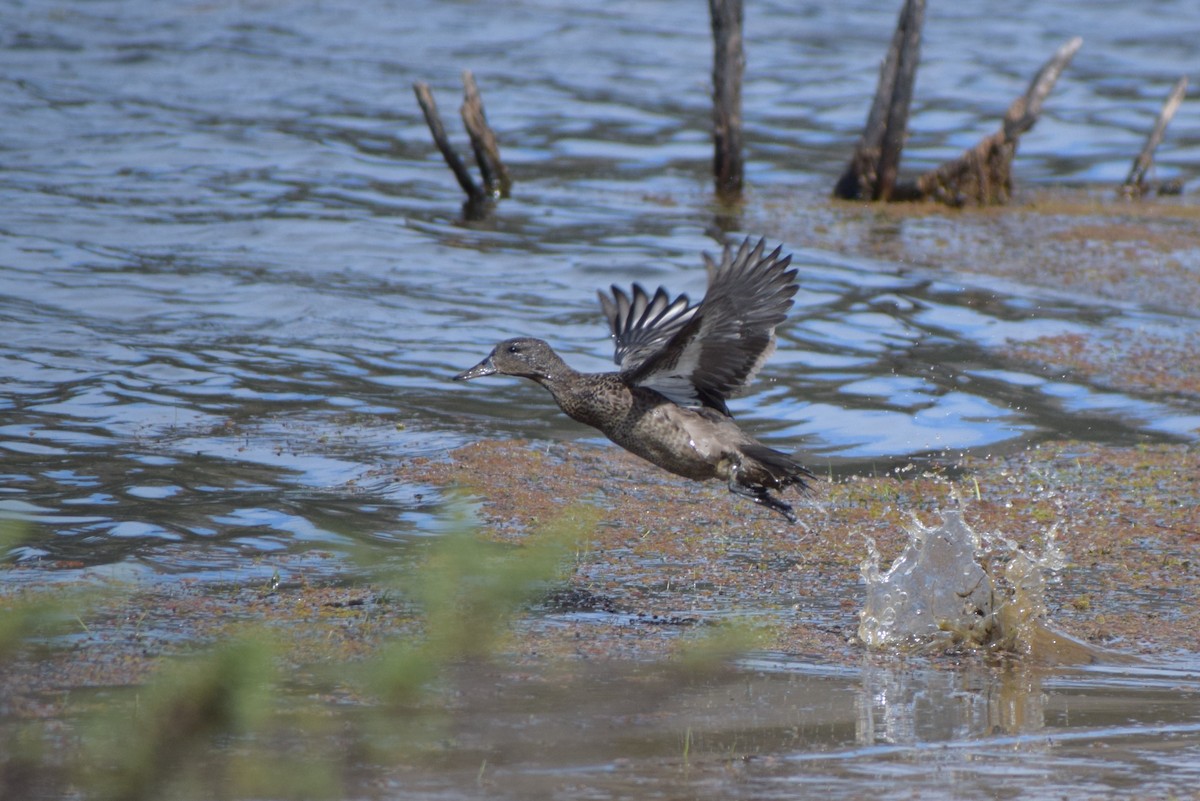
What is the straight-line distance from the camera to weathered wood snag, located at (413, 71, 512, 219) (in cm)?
1479

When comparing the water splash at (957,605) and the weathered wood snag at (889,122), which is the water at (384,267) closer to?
the water splash at (957,605)

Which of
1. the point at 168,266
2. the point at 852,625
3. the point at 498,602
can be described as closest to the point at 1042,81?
the point at 168,266

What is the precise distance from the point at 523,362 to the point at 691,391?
0.73 m

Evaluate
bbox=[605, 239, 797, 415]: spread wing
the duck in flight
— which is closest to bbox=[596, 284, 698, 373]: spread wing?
bbox=[605, 239, 797, 415]: spread wing

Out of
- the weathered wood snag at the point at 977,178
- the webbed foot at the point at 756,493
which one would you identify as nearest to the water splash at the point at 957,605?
the webbed foot at the point at 756,493

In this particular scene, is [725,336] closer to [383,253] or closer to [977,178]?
[383,253]

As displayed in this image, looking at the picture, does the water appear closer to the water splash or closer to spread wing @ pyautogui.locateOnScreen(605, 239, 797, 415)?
the water splash

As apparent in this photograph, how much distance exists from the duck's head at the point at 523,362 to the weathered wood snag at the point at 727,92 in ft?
27.0

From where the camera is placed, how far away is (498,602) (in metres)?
3.32

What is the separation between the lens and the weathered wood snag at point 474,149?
14789mm

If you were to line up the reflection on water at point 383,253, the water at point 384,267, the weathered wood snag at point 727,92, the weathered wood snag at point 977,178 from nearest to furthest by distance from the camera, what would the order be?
the water at point 384,267 < the reflection on water at point 383,253 < the weathered wood snag at point 727,92 < the weathered wood snag at point 977,178

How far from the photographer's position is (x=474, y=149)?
1584cm

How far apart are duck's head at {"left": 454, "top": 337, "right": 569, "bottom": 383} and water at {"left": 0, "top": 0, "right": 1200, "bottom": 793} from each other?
97cm

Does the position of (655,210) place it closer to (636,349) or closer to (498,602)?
(636,349)
